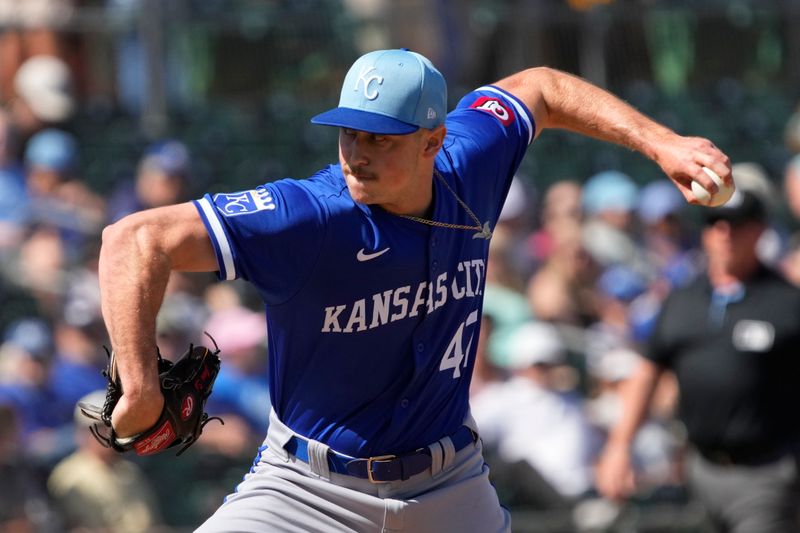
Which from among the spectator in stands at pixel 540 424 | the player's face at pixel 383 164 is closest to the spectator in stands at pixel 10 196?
the spectator in stands at pixel 540 424

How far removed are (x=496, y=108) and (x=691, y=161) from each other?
87cm

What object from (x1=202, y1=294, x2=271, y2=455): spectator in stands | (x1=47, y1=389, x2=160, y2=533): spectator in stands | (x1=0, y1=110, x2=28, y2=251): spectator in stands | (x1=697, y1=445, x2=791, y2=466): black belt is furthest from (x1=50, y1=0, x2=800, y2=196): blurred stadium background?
(x1=697, y1=445, x2=791, y2=466): black belt

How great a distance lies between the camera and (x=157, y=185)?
950cm

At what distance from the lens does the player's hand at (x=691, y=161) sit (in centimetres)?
443

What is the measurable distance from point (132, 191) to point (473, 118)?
519 centimetres

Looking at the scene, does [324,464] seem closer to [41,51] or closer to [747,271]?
[747,271]

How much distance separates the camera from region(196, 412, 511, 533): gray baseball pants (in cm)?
441

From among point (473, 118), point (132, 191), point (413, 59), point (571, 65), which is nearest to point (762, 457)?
point (473, 118)

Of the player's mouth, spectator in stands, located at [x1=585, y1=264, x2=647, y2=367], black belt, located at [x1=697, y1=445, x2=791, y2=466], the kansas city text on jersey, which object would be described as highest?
the player's mouth

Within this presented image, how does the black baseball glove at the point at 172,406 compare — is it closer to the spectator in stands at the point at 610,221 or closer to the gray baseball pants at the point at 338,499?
the gray baseball pants at the point at 338,499

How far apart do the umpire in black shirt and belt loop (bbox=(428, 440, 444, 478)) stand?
2.82 meters

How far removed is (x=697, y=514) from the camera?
8250 mm

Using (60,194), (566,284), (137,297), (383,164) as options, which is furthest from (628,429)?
(60,194)

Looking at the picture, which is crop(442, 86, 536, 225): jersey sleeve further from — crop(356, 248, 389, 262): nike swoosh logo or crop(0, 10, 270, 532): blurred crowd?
crop(0, 10, 270, 532): blurred crowd
